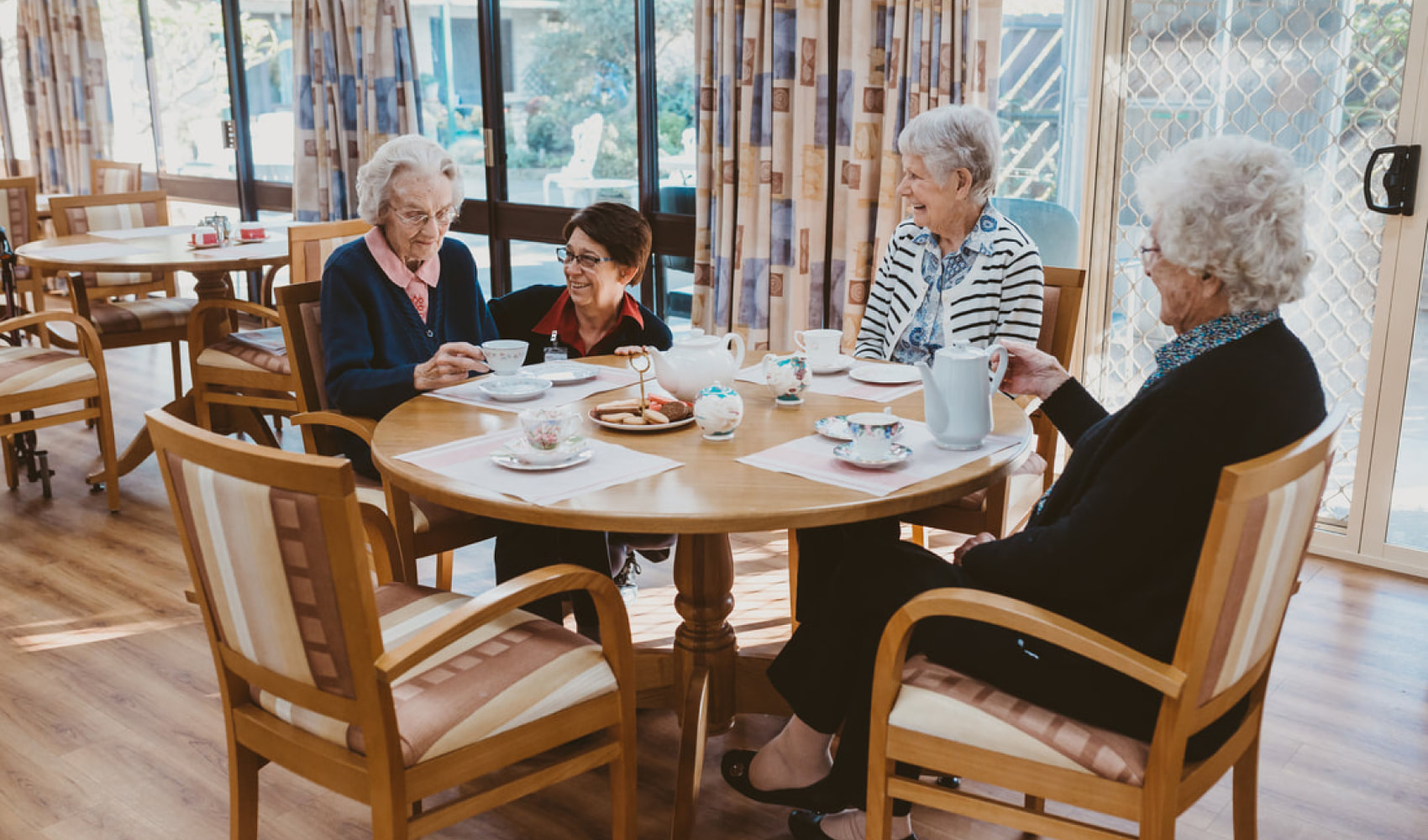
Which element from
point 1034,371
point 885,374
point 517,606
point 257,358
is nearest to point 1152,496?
point 1034,371

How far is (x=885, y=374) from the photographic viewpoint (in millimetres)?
2379

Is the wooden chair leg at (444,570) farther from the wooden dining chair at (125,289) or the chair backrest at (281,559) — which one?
the wooden dining chair at (125,289)

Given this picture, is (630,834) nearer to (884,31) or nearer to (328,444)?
(328,444)

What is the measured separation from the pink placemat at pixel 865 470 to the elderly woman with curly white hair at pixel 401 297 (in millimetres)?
771

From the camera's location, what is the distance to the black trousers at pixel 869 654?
1535 mm

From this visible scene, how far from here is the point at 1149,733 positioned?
4.79ft

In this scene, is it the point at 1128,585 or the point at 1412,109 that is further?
the point at 1412,109

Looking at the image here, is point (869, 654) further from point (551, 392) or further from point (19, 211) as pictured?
point (19, 211)

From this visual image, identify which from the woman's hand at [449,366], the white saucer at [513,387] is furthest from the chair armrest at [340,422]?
the white saucer at [513,387]

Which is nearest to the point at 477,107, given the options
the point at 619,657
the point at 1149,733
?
the point at 619,657

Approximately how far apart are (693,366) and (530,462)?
44cm

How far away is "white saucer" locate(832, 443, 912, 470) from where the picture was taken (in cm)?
175

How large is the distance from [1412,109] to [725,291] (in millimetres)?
2137

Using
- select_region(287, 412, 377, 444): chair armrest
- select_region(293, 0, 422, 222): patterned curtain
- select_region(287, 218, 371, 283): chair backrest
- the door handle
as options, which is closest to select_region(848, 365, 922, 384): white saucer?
select_region(287, 412, 377, 444): chair armrest
